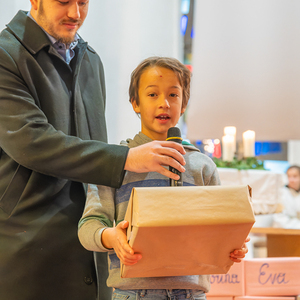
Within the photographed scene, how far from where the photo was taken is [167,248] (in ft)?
2.34

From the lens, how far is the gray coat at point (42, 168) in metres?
0.94

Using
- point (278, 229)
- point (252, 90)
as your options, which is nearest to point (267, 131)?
point (252, 90)

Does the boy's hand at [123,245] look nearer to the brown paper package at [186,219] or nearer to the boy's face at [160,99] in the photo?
the brown paper package at [186,219]

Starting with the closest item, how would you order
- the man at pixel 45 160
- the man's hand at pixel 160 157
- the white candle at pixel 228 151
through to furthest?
the man's hand at pixel 160 157 < the man at pixel 45 160 < the white candle at pixel 228 151

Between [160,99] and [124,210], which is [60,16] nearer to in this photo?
[160,99]

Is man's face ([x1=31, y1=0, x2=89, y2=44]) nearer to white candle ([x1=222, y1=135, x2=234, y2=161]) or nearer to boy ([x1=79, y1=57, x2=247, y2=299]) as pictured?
boy ([x1=79, y1=57, x2=247, y2=299])

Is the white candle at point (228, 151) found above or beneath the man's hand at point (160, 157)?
beneath

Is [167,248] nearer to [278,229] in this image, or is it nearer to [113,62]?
[113,62]

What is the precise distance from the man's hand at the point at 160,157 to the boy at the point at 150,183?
106mm

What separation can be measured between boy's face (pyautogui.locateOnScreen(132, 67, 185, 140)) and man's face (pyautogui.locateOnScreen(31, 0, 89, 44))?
0.30 m

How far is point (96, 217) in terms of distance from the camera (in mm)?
910

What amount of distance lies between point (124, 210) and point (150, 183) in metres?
0.10

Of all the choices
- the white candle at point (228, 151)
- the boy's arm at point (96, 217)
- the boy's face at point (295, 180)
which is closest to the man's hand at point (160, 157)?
the boy's arm at point (96, 217)

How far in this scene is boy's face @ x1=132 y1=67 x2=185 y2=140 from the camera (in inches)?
39.4
